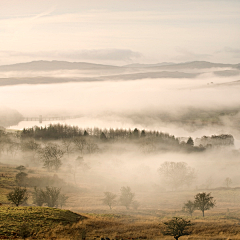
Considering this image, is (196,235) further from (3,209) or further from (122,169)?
(122,169)

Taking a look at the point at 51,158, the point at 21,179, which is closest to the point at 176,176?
the point at 51,158

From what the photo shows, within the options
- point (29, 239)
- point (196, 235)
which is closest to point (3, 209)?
point (29, 239)

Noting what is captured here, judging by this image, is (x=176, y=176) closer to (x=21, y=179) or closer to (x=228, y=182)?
(x=228, y=182)

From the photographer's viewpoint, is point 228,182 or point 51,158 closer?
point 51,158

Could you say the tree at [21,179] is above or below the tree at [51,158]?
below

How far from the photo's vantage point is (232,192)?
155m

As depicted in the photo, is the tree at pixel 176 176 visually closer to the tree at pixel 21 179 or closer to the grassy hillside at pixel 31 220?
the tree at pixel 21 179

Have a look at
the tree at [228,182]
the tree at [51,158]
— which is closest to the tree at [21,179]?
the tree at [51,158]

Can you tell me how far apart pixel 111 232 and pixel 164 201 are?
74.0 m

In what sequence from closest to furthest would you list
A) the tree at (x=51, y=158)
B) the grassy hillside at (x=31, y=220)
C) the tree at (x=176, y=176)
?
the grassy hillside at (x=31, y=220), the tree at (x=51, y=158), the tree at (x=176, y=176)

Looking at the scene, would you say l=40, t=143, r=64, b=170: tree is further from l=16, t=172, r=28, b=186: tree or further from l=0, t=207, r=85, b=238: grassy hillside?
l=0, t=207, r=85, b=238: grassy hillside

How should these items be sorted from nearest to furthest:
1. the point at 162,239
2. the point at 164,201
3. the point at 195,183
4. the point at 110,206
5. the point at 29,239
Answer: the point at 29,239
the point at 162,239
the point at 110,206
the point at 164,201
the point at 195,183

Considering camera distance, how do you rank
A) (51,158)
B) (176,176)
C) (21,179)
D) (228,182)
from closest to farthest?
(21,179)
(176,176)
(51,158)
(228,182)

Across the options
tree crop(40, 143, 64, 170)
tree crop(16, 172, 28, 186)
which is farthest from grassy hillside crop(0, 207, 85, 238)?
tree crop(40, 143, 64, 170)
